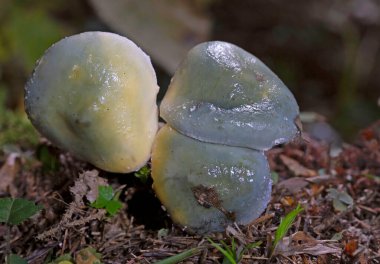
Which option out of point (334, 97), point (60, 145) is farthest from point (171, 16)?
point (60, 145)

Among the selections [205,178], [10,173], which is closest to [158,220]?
[205,178]

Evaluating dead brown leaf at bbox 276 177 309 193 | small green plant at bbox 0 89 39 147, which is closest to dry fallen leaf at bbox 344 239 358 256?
dead brown leaf at bbox 276 177 309 193

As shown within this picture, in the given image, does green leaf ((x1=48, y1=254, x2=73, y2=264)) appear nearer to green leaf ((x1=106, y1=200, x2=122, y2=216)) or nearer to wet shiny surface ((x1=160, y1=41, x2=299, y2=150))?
green leaf ((x1=106, y1=200, x2=122, y2=216))

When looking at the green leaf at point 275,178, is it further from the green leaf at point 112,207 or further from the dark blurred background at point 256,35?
the dark blurred background at point 256,35

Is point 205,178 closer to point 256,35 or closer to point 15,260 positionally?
point 15,260

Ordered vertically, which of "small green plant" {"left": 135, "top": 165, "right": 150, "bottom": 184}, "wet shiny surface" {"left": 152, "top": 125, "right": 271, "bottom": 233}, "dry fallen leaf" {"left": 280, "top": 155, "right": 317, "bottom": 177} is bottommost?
"dry fallen leaf" {"left": 280, "top": 155, "right": 317, "bottom": 177}

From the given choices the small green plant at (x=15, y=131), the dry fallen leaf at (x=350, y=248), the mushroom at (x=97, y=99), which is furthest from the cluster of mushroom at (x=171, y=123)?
the small green plant at (x=15, y=131)

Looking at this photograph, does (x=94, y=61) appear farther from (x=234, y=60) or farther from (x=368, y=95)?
(x=368, y=95)
